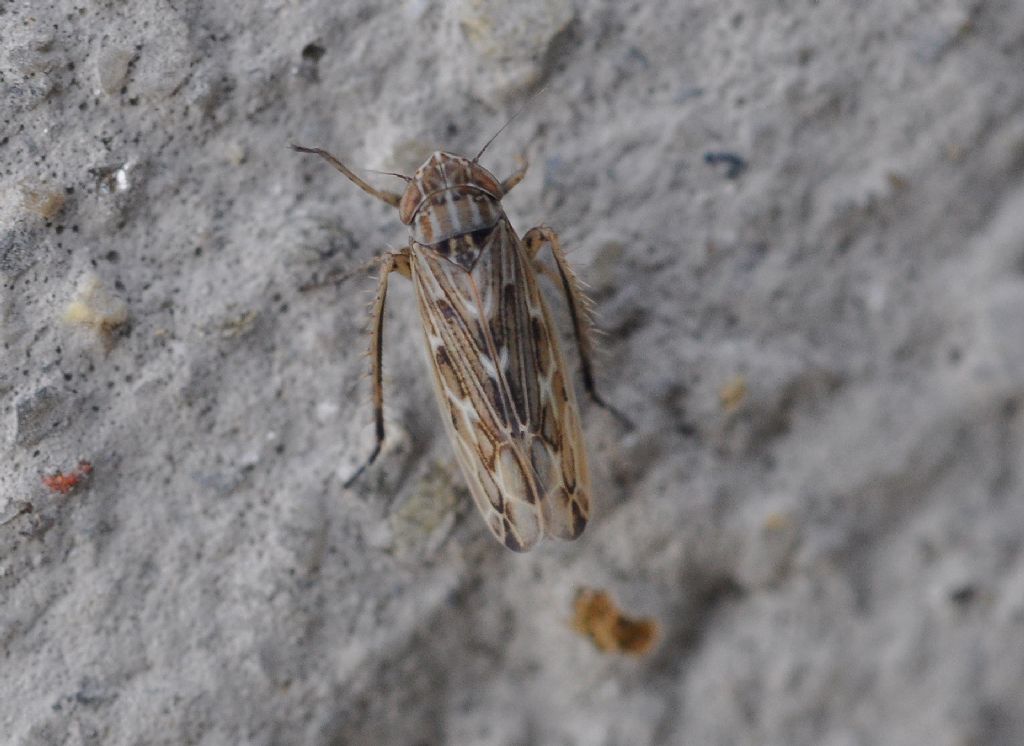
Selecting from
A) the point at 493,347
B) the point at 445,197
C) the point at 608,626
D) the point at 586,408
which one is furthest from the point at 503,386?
the point at 608,626

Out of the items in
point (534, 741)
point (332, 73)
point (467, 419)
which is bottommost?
point (534, 741)

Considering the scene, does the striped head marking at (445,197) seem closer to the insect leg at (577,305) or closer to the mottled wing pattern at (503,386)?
the mottled wing pattern at (503,386)

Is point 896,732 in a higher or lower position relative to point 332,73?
Answer: lower

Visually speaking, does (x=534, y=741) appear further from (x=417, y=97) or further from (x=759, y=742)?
(x=417, y=97)

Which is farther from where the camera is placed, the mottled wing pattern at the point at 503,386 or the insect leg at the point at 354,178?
the insect leg at the point at 354,178

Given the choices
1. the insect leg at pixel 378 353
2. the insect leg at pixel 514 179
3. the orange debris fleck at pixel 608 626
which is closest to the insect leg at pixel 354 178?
the insect leg at pixel 378 353

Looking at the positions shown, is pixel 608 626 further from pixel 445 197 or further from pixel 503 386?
pixel 445 197

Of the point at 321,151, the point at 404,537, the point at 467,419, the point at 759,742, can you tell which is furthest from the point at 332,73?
the point at 759,742
